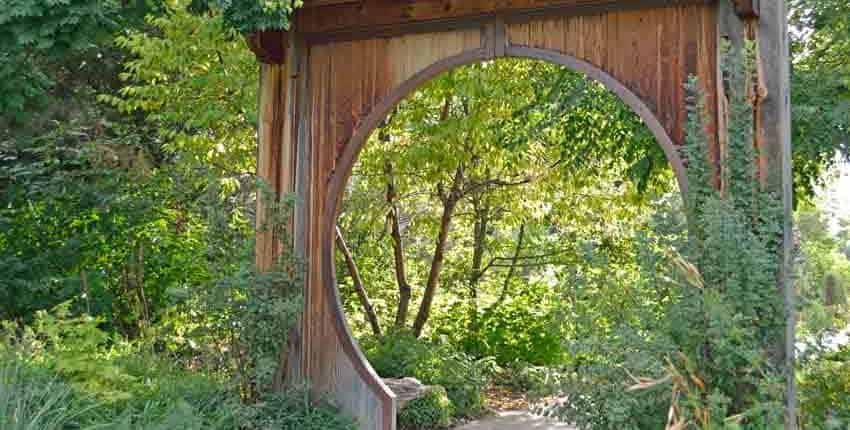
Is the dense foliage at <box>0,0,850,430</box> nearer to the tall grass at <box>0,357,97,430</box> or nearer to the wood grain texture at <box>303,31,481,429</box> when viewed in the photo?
the tall grass at <box>0,357,97,430</box>

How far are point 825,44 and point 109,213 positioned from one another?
6.13m

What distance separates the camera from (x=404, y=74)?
4934 millimetres

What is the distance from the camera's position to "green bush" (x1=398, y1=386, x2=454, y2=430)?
20.7 feet

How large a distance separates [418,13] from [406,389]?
272 cm

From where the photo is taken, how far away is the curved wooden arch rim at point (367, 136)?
14.7 ft

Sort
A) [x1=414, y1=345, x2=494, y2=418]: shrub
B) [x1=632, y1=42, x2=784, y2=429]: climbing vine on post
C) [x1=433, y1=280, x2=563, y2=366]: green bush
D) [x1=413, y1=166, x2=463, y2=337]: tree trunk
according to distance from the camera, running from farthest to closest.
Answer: [x1=433, y1=280, x2=563, y2=366]: green bush < [x1=413, y1=166, x2=463, y2=337]: tree trunk < [x1=414, y1=345, x2=494, y2=418]: shrub < [x1=632, y1=42, x2=784, y2=429]: climbing vine on post

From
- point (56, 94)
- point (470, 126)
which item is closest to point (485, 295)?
point (470, 126)

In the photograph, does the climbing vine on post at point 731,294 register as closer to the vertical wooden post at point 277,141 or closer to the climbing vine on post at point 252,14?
the climbing vine on post at point 252,14

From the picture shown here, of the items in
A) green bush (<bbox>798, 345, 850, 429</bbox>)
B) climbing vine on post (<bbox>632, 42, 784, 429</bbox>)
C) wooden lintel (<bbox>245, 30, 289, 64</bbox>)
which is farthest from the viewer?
wooden lintel (<bbox>245, 30, 289, 64</bbox>)

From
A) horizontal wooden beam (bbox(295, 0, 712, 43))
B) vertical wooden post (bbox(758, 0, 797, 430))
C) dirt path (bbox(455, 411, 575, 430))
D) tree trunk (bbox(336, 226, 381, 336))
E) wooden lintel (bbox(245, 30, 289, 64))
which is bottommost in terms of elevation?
dirt path (bbox(455, 411, 575, 430))

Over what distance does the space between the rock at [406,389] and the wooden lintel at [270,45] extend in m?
2.41

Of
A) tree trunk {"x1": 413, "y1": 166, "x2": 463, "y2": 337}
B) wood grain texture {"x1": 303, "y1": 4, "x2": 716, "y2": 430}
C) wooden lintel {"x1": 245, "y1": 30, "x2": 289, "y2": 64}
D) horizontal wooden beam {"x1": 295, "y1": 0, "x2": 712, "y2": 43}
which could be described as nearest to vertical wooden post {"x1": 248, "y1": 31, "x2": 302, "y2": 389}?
wooden lintel {"x1": 245, "y1": 30, "x2": 289, "y2": 64}

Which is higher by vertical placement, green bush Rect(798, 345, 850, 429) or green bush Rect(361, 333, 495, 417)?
green bush Rect(798, 345, 850, 429)

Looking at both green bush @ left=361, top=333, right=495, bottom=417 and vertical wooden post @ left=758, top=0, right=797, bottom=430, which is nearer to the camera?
vertical wooden post @ left=758, top=0, right=797, bottom=430
